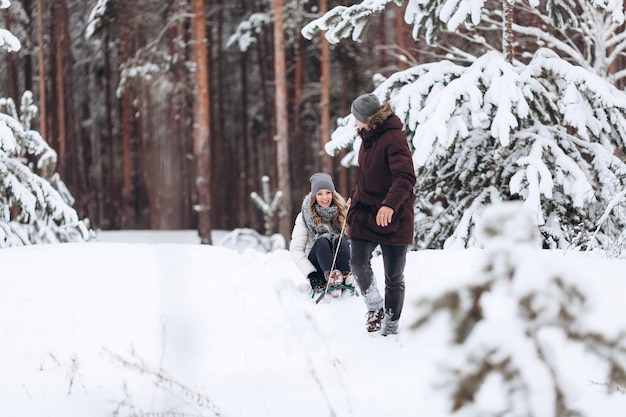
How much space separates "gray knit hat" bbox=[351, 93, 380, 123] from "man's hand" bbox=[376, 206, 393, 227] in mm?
707

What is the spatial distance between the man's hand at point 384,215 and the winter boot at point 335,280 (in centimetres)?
138

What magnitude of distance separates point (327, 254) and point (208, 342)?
63.7 inches

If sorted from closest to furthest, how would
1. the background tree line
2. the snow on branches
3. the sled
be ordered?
the sled, the snow on branches, the background tree line

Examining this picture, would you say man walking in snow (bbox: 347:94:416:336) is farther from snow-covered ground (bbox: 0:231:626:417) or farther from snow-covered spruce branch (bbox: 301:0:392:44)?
snow-covered spruce branch (bbox: 301:0:392:44)

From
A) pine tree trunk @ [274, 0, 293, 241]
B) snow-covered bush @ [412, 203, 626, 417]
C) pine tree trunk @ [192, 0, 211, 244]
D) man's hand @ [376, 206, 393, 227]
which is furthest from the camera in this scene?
pine tree trunk @ [274, 0, 293, 241]

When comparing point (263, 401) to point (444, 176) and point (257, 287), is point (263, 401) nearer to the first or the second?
point (257, 287)

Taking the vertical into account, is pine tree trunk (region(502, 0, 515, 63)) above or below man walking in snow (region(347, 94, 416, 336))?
above

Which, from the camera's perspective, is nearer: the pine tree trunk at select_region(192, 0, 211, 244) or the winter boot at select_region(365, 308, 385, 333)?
the winter boot at select_region(365, 308, 385, 333)

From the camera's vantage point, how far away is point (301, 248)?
6215 millimetres

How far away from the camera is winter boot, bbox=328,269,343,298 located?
5.89 m

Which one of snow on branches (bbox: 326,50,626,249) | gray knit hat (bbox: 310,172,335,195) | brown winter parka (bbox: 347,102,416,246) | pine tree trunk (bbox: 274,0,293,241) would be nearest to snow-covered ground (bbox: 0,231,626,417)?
brown winter parka (bbox: 347,102,416,246)

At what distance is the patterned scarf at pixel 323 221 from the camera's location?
6.15 meters

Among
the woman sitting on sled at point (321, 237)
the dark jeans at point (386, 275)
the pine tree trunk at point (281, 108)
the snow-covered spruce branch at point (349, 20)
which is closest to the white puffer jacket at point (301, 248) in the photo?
the woman sitting on sled at point (321, 237)

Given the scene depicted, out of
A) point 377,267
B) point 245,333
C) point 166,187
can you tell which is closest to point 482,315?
point 245,333
